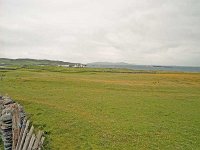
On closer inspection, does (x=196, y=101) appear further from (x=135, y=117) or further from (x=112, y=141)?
(x=112, y=141)

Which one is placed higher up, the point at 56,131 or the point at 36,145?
the point at 36,145

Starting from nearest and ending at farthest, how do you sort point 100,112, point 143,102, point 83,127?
point 83,127, point 100,112, point 143,102

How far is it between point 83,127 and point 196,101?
2007 centimetres

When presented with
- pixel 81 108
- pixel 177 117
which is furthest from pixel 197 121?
pixel 81 108

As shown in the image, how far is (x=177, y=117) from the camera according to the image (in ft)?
85.3

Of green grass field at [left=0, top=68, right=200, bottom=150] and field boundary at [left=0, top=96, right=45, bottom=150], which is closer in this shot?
field boundary at [left=0, top=96, right=45, bottom=150]

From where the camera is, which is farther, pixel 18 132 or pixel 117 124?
pixel 117 124

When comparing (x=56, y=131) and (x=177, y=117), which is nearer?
(x=56, y=131)

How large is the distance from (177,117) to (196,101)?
11.3m

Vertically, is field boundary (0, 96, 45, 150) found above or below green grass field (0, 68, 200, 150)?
above

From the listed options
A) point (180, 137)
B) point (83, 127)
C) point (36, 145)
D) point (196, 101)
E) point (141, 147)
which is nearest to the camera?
point (36, 145)

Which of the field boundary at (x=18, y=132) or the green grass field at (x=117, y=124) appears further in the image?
the green grass field at (x=117, y=124)

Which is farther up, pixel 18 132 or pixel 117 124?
pixel 18 132

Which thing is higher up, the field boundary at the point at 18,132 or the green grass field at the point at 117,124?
the field boundary at the point at 18,132
